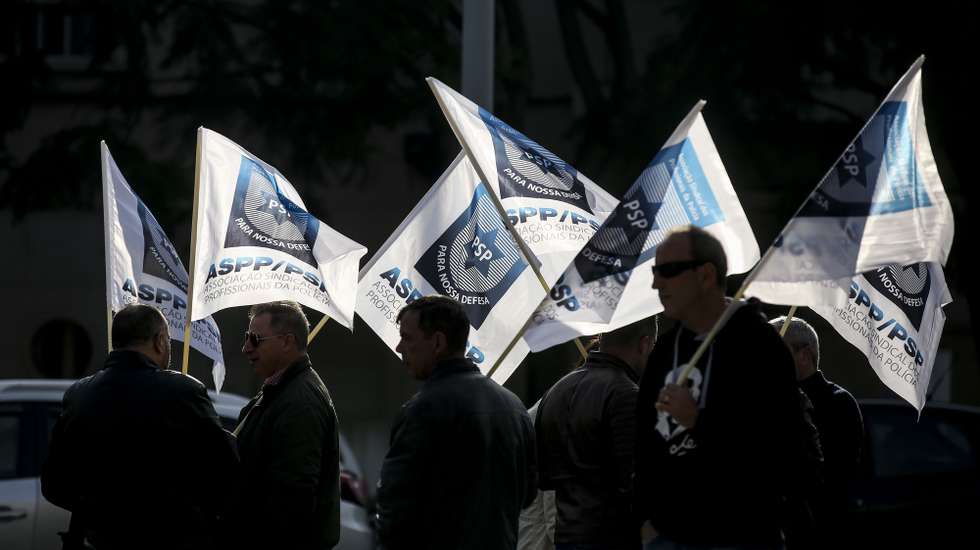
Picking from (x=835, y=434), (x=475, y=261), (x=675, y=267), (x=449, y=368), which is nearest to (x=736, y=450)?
(x=675, y=267)

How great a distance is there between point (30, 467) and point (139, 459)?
3.49 meters

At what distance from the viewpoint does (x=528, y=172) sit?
682 centimetres

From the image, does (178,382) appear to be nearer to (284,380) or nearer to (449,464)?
(284,380)

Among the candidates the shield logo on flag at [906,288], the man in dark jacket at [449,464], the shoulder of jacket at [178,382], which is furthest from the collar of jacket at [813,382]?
the shoulder of jacket at [178,382]

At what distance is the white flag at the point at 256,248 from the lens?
21.6 feet

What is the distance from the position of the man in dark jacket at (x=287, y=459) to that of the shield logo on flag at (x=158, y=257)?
1292 mm

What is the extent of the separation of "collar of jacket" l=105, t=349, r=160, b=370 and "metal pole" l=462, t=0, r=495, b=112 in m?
3.04

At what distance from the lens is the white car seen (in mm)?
8273

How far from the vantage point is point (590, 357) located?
5605mm

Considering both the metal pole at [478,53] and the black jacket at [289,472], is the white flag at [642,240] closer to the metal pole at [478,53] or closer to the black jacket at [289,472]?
the black jacket at [289,472]

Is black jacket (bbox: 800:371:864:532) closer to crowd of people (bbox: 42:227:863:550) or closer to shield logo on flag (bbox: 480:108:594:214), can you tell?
crowd of people (bbox: 42:227:863:550)

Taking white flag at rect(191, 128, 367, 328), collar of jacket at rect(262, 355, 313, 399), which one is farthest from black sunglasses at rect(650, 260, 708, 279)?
white flag at rect(191, 128, 367, 328)

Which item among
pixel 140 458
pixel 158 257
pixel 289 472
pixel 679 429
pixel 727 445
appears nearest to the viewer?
pixel 727 445

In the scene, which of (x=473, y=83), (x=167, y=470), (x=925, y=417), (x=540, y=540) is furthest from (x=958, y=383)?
(x=167, y=470)
